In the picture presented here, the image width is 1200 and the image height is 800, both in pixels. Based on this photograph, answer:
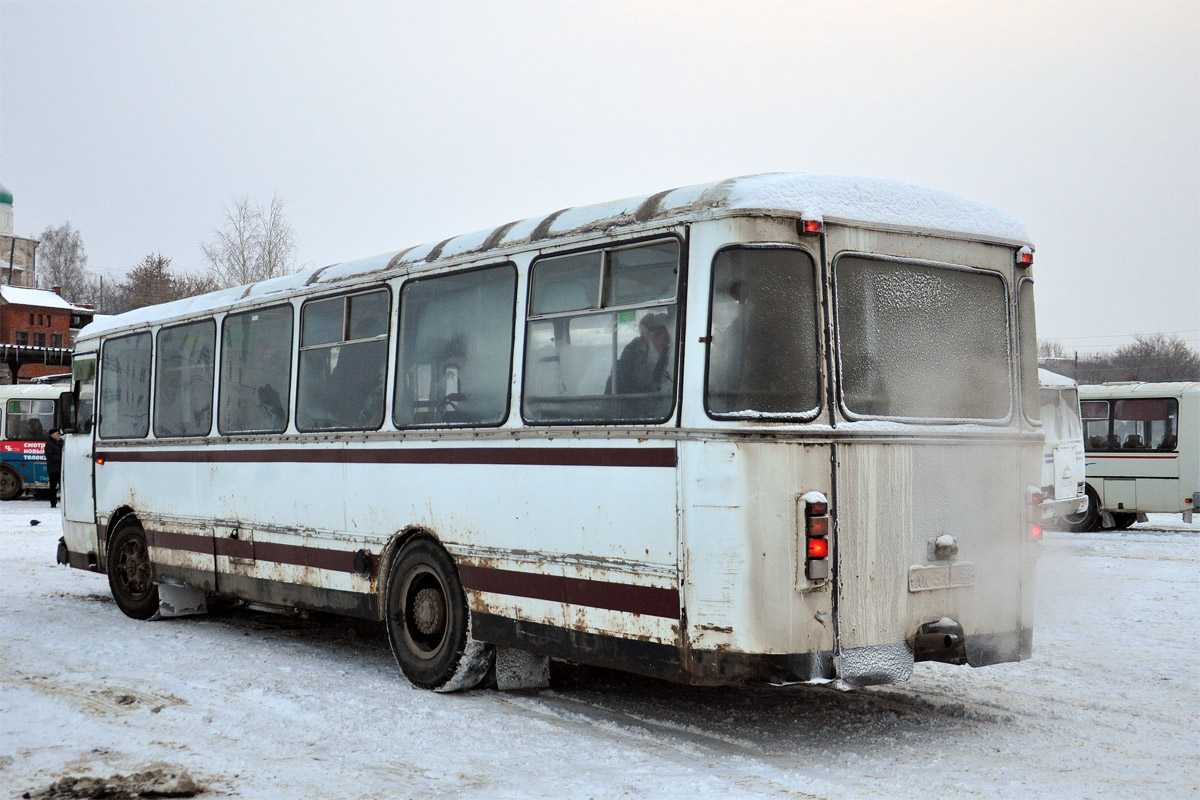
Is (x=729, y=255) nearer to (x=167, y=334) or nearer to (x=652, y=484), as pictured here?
(x=652, y=484)

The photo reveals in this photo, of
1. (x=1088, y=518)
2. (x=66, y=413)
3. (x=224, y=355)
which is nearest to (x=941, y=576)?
(x=224, y=355)

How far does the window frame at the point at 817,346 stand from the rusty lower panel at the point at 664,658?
119 centimetres

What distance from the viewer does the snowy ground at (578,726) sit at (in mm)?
5949

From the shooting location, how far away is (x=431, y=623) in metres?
8.35

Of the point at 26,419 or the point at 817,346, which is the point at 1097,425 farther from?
the point at 26,419

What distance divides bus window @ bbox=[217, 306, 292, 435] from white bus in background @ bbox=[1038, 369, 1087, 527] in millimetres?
14378

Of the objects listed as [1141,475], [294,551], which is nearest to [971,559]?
[294,551]

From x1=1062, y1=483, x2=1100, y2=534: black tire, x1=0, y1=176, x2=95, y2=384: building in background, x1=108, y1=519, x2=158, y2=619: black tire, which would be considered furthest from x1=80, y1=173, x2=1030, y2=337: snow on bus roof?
x1=0, y1=176, x2=95, y2=384: building in background

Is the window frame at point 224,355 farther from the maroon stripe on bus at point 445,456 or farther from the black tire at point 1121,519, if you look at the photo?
the black tire at point 1121,519

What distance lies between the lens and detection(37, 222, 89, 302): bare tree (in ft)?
376

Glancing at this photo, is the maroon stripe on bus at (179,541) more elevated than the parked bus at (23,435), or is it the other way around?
the parked bus at (23,435)

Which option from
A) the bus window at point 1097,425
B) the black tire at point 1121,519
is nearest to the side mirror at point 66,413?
the bus window at point 1097,425

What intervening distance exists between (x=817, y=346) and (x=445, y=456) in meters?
2.82

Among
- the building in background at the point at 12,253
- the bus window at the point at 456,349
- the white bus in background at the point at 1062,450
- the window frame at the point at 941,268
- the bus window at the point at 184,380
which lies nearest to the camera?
the window frame at the point at 941,268
